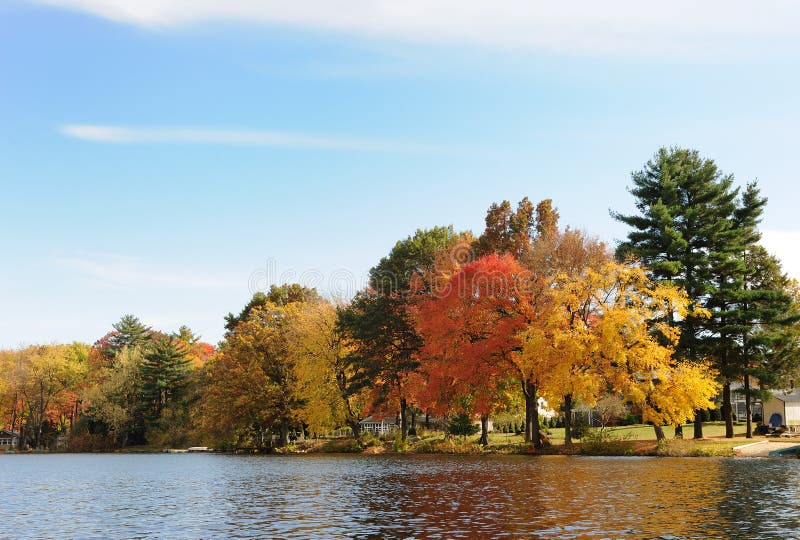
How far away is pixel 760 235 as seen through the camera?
65188mm

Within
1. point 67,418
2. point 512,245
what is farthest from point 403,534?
point 67,418

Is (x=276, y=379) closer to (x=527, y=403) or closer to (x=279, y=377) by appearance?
(x=279, y=377)

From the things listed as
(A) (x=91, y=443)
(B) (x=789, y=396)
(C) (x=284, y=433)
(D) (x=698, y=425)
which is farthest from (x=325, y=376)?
(A) (x=91, y=443)

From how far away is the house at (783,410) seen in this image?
7888 centimetres

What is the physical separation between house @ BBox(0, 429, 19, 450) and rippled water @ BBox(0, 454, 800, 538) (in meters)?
111

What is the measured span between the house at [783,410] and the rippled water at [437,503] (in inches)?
1451

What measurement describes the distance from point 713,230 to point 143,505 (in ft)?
164

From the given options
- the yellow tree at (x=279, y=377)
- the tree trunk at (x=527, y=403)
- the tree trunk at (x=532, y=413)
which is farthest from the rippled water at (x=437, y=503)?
the yellow tree at (x=279, y=377)

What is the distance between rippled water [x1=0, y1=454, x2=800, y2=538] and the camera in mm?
22031

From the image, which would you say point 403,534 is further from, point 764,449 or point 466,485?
point 764,449

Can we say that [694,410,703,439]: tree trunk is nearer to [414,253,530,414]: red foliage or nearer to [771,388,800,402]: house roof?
[414,253,530,414]: red foliage

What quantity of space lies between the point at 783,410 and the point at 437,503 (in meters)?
64.8

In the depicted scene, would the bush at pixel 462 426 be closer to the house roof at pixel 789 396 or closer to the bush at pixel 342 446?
the bush at pixel 342 446

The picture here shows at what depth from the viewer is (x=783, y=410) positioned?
7919cm
